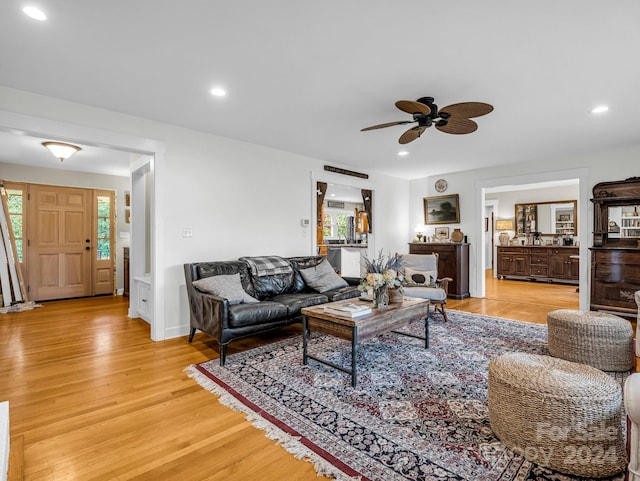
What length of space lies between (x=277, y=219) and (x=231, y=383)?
2.77 metres

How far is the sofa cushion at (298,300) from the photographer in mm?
3598

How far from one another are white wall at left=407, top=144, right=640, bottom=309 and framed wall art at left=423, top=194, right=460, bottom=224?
114mm

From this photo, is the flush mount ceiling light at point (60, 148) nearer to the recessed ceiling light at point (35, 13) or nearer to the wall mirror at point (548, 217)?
the recessed ceiling light at point (35, 13)

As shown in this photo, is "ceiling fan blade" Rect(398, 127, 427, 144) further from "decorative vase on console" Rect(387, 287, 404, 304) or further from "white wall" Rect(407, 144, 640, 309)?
"white wall" Rect(407, 144, 640, 309)

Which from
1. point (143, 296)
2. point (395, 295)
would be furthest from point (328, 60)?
point (143, 296)

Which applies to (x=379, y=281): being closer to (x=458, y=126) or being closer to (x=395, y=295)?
(x=395, y=295)

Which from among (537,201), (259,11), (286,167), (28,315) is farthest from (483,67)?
(537,201)

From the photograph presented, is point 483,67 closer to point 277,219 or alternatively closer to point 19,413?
point 277,219

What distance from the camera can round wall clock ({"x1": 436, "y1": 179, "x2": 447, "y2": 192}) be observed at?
6.89 m

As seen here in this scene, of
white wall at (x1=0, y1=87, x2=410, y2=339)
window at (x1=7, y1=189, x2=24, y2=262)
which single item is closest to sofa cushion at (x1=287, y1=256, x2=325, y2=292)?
white wall at (x1=0, y1=87, x2=410, y2=339)

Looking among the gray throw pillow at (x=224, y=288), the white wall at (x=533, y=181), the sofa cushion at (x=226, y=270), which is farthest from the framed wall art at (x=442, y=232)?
the gray throw pillow at (x=224, y=288)

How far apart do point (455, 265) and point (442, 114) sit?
13.1 feet

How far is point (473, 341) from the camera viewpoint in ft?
11.8

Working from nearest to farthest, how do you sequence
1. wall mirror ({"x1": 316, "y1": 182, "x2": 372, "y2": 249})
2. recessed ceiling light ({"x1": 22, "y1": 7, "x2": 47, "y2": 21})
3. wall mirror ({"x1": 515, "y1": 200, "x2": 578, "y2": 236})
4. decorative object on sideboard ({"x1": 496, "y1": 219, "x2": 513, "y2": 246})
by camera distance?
1. recessed ceiling light ({"x1": 22, "y1": 7, "x2": 47, "y2": 21})
2. wall mirror ({"x1": 515, "y1": 200, "x2": 578, "y2": 236})
3. decorative object on sideboard ({"x1": 496, "y1": 219, "x2": 513, "y2": 246})
4. wall mirror ({"x1": 316, "y1": 182, "x2": 372, "y2": 249})
